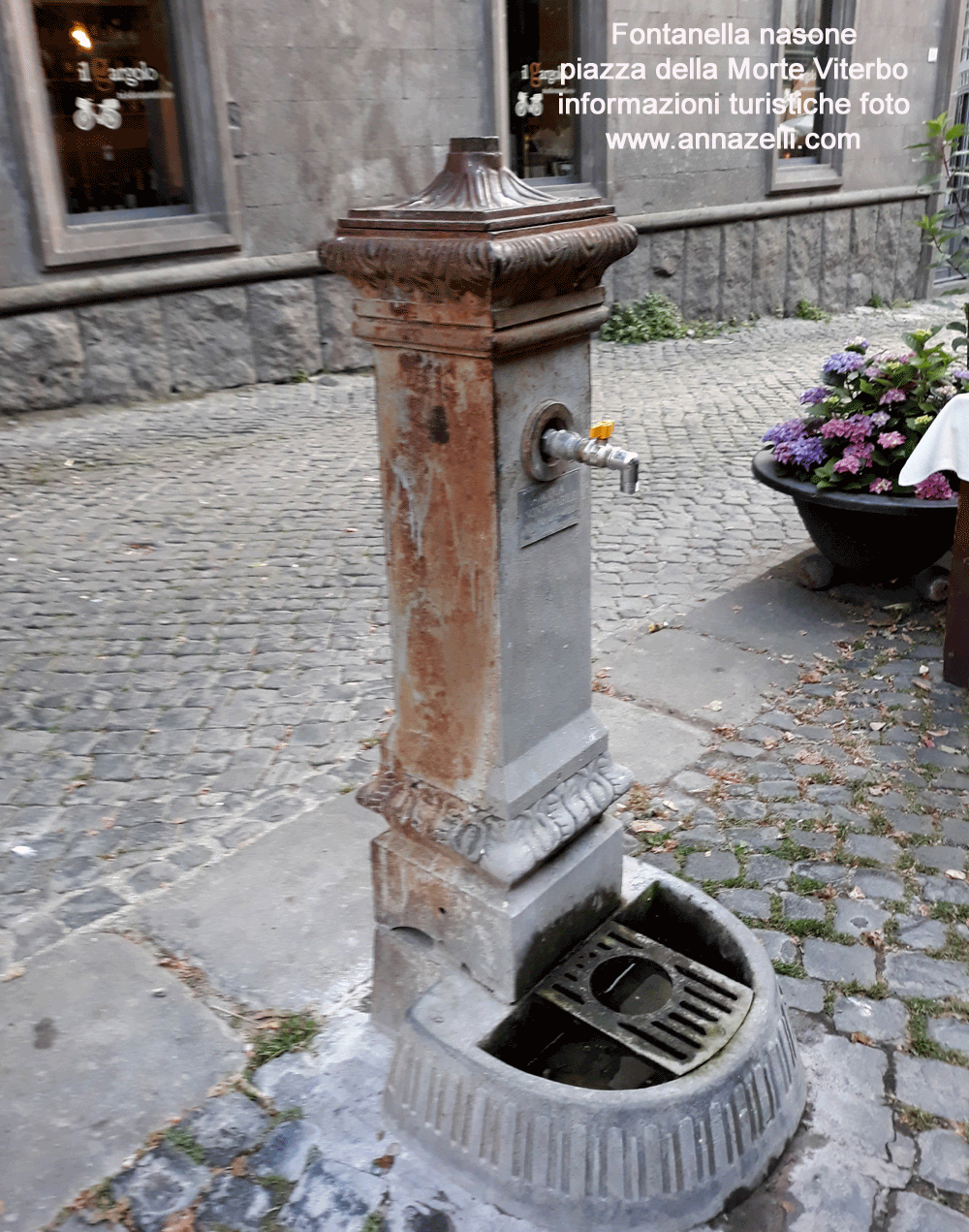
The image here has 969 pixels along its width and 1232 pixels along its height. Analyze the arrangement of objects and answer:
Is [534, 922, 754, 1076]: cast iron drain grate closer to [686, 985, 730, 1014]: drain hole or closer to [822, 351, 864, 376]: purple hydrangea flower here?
[686, 985, 730, 1014]: drain hole

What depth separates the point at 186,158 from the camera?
8.69 metres

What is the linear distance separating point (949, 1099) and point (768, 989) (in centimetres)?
47

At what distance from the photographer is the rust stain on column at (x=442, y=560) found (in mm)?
2066

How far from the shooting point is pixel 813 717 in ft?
13.3

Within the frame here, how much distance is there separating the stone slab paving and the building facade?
66.5 inches

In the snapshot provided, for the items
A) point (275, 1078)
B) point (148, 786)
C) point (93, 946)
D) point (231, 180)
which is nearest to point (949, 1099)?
point (275, 1078)

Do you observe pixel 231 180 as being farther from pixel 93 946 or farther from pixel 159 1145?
pixel 159 1145

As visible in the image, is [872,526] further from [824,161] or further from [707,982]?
[824,161]

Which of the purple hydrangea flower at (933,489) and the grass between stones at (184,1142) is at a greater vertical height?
the purple hydrangea flower at (933,489)

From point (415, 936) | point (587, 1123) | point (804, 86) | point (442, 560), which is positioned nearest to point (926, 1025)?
point (587, 1123)

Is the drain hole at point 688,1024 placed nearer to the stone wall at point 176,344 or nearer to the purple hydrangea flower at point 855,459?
the purple hydrangea flower at point 855,459

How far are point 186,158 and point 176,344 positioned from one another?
4.74 feet

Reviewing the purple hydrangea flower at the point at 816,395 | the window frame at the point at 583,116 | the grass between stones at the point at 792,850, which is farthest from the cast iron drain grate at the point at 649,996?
the window frame at the point at 583,116

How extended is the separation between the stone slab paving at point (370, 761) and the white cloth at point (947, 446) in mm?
833
